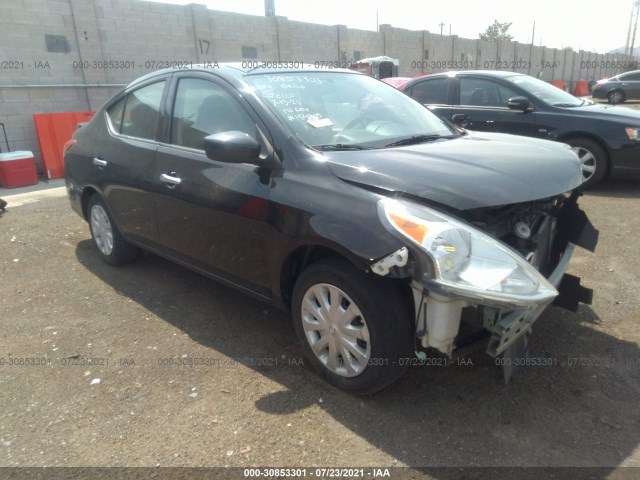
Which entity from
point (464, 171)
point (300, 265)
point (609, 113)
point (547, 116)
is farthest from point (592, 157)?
point (300, 265)

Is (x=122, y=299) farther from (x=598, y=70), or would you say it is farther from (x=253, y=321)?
(x=598, y=70)

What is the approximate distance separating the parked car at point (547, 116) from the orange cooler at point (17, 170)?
7.08 m

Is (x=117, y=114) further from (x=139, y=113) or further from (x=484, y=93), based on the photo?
(x=484, y=93)

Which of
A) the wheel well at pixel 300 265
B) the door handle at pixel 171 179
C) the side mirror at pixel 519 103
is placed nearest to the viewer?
the wheel well at pixel 300 265

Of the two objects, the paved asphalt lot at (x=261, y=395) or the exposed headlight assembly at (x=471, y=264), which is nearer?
the exposed headlight assembly at (x=471, y=264)

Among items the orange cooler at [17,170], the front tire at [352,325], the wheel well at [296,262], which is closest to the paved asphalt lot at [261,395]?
the front tire at [352,325]

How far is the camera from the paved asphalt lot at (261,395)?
7.51 feet

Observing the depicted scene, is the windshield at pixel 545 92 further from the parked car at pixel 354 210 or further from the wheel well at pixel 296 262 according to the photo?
the wheel well at pixel 296 262

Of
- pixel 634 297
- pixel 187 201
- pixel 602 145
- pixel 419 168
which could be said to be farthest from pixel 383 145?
pixel 602 145

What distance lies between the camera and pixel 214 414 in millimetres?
2574

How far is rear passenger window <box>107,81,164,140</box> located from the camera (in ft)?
12.3

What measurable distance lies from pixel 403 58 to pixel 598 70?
29041 millimetres

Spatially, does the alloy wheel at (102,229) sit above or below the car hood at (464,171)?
below

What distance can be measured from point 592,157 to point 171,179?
567 centimetres
